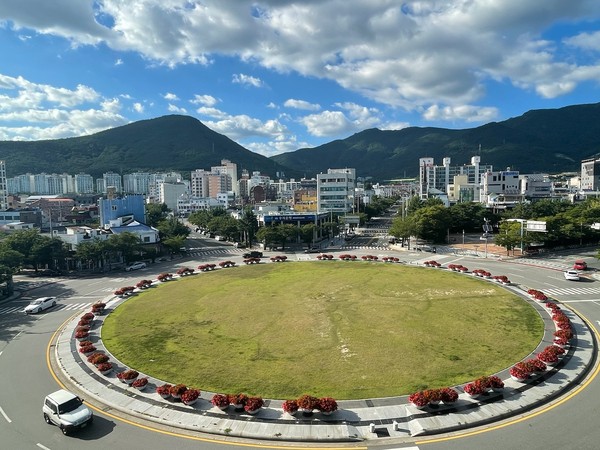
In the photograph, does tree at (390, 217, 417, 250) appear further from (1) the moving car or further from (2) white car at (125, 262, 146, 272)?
(1) the moving car

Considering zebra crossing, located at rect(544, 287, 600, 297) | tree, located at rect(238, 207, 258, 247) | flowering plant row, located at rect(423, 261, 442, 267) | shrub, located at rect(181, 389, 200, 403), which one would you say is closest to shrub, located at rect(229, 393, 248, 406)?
shrub, located at rect(181, 389, 200, 403)

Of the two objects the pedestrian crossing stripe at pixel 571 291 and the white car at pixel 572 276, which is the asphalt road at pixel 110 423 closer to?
the pedestrian crossing stripe at pixel 571 291

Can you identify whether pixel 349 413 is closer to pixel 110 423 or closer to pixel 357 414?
pixel 357 414

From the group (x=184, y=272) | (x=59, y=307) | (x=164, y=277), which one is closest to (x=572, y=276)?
(x=184, y=272)

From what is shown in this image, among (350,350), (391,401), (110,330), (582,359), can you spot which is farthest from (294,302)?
(582,359)

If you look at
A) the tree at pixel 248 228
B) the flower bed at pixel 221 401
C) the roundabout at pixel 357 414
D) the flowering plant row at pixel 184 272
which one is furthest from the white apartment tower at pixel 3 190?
the flower bed at pixel 221 401
